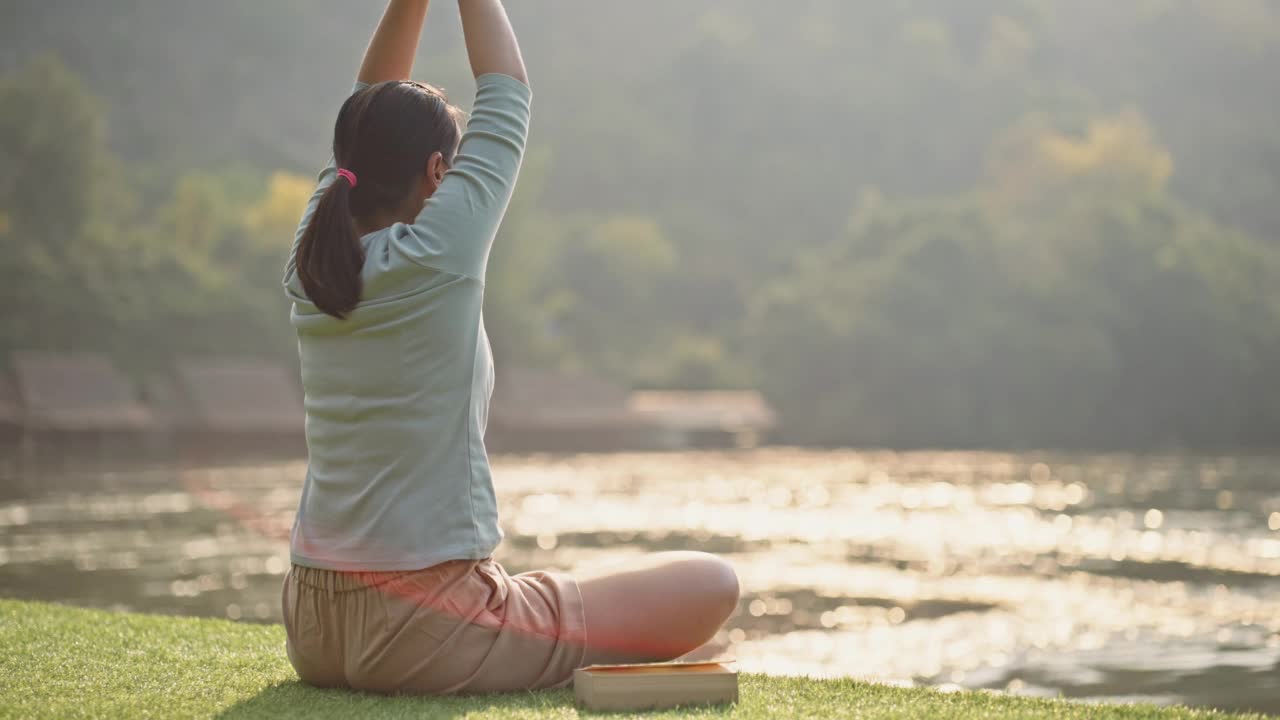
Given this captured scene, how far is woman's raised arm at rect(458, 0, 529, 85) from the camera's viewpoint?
8.54 feet

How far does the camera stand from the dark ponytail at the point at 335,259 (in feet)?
8.04

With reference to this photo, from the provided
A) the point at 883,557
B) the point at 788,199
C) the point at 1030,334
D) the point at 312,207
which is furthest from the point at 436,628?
the point at 788,199

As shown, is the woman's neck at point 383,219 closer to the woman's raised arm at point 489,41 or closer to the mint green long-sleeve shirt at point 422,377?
the mint green long-sleeve shirt at point 422,377

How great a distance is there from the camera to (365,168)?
2.56 m

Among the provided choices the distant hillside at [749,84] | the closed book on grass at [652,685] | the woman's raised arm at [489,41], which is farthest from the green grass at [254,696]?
the distant hillside at [749,84]

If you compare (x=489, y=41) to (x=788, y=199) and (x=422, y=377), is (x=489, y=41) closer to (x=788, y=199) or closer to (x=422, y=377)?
(x=422, y=377)

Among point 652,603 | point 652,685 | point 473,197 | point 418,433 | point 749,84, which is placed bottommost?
point 652,685

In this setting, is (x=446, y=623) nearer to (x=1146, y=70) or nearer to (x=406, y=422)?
(x=406, y=422)

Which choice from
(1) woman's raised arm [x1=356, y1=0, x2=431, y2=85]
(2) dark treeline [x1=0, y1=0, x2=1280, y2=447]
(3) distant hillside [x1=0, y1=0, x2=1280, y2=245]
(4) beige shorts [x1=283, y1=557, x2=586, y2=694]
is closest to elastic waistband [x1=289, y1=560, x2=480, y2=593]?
(4) beige shorts [x1=283, y1=557, x2=586, y2=694]

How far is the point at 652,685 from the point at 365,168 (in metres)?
1.01

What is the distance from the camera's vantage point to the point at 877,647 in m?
8.39

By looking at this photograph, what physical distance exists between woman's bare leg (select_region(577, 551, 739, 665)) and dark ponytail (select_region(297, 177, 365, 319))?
671 millimetres

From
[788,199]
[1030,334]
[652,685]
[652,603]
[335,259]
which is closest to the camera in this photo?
[335,259]

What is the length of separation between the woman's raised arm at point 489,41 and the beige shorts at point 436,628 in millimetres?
857
